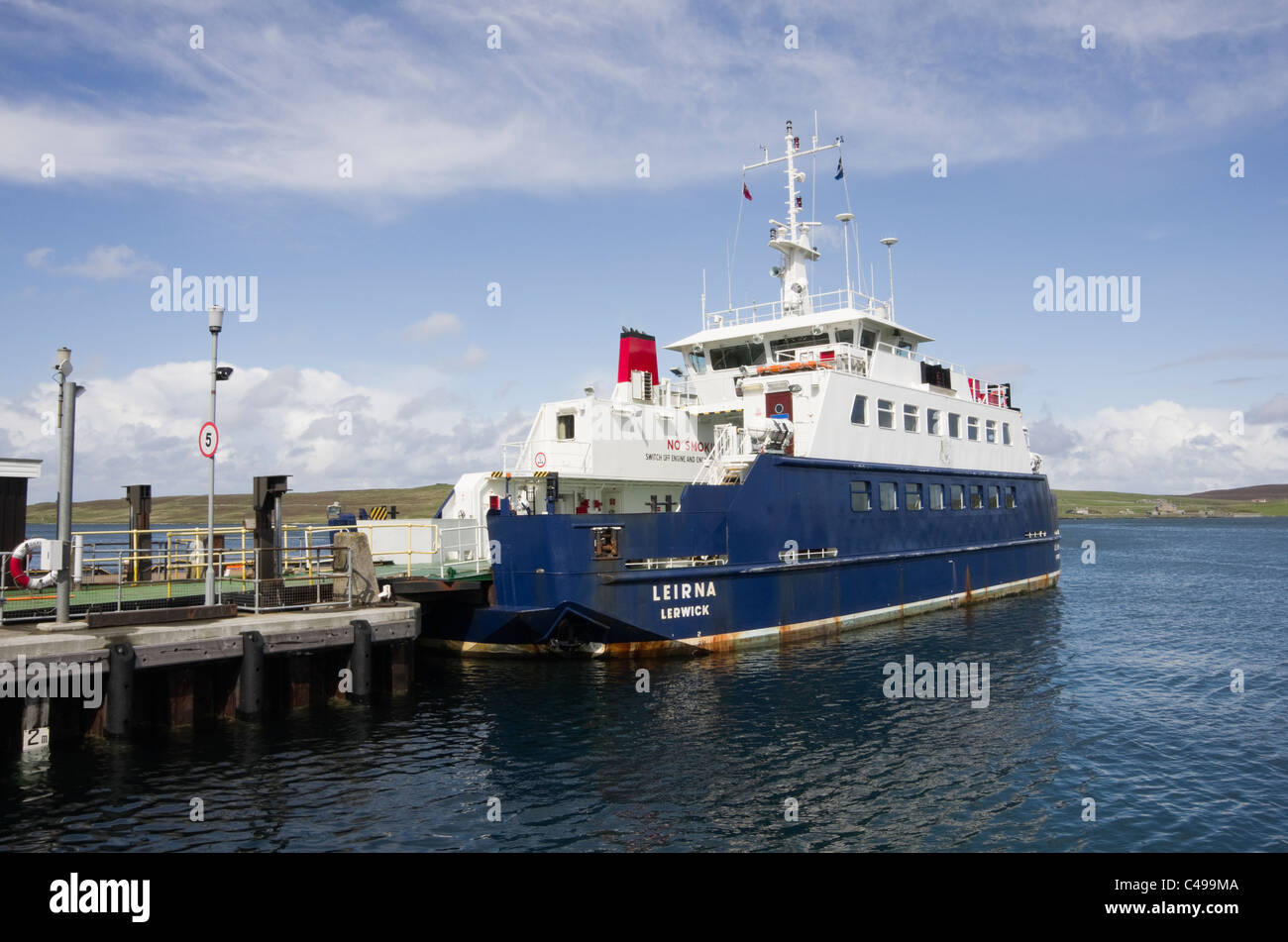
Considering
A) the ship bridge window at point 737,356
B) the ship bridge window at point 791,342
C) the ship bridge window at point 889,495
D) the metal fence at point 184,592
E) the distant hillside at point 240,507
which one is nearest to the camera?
the metal fence at point 184,592

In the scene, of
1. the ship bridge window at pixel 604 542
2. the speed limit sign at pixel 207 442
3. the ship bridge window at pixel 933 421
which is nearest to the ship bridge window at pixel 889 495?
the ship bridge window at pixel 933 421

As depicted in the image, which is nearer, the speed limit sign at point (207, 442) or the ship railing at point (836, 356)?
the speed limit sign at point (207, 442)

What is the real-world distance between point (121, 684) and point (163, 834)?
3.80m

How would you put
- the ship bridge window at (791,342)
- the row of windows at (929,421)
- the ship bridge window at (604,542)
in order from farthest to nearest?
1. the ship bridge window at (791,342)
2. the row of windows at (929,421)
3. the ship bridge window at (604,542)

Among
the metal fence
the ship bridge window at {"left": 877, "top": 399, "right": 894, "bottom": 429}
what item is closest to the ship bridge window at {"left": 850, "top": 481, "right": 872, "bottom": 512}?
the ship bridge window at {"left": 877, "top": 399, "right": 894, "bottom": 429}

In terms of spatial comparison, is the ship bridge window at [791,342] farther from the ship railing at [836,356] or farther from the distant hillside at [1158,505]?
the distant hillside at [1158,505]

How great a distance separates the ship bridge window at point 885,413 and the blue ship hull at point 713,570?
1.48 metres

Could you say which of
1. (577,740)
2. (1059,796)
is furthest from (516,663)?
(1059,796)

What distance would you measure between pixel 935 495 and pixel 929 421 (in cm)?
242

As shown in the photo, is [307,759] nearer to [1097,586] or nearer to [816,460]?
[816,460]

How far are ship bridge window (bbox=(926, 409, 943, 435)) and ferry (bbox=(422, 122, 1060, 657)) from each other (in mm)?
62

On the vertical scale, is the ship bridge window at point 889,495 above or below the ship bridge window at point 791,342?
below

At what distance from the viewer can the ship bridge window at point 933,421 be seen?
26531 mm

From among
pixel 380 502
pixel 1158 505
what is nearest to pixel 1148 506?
pixel 1158 505
